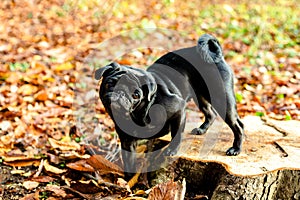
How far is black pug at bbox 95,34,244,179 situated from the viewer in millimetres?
2578

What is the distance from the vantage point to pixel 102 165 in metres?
3.14

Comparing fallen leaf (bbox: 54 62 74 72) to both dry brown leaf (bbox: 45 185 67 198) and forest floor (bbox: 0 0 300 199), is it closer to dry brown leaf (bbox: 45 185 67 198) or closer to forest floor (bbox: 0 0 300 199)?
forest floor (bbox: 0 0 300 199)

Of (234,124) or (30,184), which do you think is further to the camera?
(30,184)

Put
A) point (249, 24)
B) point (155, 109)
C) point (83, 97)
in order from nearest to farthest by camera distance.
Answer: point (155, 109) → point (83, 97) → point (249, 24)

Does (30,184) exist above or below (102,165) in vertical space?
below

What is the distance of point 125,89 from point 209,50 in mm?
724

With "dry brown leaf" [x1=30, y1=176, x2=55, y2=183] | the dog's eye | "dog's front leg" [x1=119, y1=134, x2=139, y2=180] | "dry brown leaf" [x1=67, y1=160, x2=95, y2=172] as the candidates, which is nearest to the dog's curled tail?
the dog's eye

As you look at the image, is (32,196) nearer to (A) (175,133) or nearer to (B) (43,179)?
(B) (43,179)

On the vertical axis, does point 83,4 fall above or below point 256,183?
above

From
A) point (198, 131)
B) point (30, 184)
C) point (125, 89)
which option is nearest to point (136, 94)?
point (125, 89)

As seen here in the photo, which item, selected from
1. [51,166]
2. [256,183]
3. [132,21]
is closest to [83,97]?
[51,166]

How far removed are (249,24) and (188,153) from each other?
5.85 metres

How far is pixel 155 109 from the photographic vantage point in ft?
9.09

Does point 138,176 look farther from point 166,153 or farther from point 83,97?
point 83,97
